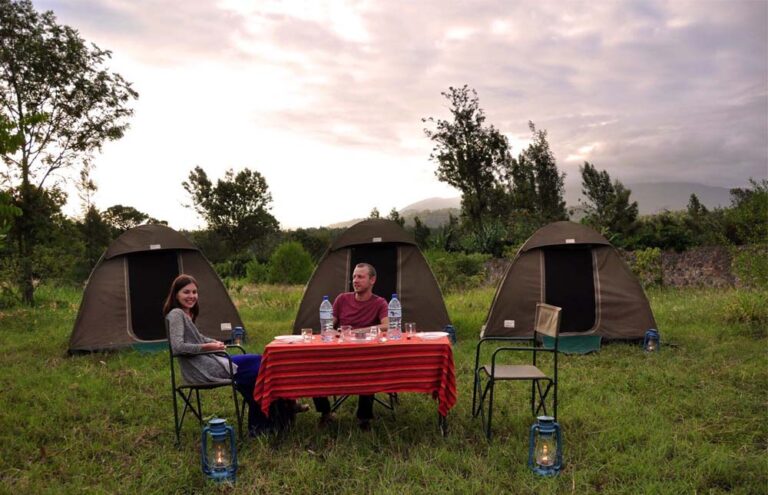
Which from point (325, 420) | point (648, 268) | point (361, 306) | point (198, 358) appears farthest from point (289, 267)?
point (198, 358)

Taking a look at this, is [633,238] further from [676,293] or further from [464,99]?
[464,99]

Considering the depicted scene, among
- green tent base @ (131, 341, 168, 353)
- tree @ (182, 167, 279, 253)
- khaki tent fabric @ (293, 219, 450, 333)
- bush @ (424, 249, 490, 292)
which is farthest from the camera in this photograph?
tree @ (182, 167, 279, 253)

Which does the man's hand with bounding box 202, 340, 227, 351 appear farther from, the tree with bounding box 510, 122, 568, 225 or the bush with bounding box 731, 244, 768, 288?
the tree with bounding box 510, 122, 568, 225

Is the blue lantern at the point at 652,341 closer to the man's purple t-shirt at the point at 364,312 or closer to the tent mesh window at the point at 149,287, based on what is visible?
the man's purple t-shirt at the point at 364,312

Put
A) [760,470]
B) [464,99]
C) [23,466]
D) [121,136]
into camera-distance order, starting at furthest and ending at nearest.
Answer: [464,99] < [121,136] < [23,466] < [760,470]

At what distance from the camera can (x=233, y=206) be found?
121 ft

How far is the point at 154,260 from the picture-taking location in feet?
28.3

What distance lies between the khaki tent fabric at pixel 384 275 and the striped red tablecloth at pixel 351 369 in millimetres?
Answer: 4089

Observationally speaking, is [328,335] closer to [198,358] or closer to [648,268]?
[198,358]

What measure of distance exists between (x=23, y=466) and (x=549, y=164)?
2862 cm

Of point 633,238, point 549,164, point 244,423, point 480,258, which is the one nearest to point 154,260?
point 244,423

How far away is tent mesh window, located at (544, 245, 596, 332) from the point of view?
8406mm

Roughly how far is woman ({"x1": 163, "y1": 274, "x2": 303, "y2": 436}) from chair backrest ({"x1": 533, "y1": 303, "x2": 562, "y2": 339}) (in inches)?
83.7

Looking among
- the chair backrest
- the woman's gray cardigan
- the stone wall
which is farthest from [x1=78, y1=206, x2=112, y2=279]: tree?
the chair backrest
